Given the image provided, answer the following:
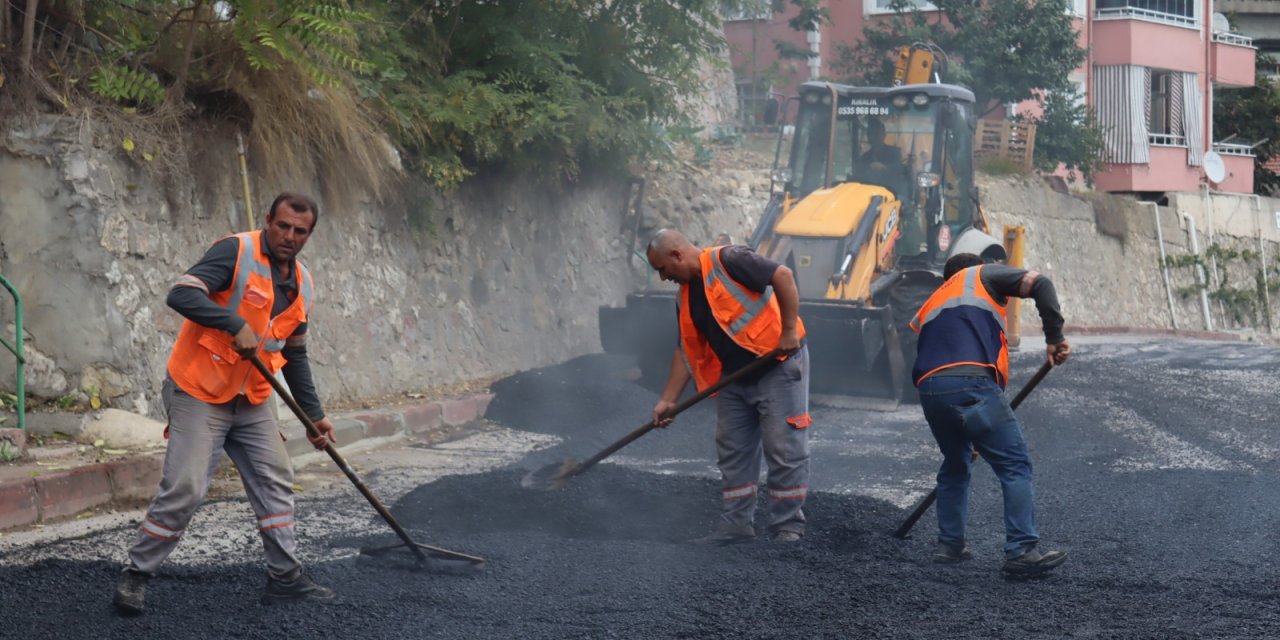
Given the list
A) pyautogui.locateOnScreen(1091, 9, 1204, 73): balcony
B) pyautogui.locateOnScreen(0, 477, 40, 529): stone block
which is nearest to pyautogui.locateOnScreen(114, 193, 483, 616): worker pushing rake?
pyautogui.locateOnScreen(0, 477, 40, 529): stone block

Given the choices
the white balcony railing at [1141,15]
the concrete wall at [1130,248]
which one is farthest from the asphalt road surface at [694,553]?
the white balcony railing at [1141,15]

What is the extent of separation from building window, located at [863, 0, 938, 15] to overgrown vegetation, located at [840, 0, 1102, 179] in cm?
7

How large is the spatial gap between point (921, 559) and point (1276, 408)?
6.43m

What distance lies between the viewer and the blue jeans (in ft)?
18.5

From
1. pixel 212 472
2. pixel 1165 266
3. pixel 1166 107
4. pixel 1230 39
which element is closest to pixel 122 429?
pixel 212 472

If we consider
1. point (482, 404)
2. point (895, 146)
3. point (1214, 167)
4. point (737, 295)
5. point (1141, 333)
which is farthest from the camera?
point (1214, 167)

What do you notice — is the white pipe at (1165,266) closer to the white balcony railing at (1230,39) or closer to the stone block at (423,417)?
the white balcony railing at (1230,39)

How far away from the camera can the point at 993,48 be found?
22.8m

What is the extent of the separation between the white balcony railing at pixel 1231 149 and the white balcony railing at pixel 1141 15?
2.79 m

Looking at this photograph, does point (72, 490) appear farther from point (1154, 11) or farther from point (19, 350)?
point (1154, 11)

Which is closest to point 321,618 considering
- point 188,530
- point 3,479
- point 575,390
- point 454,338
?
point 188,530

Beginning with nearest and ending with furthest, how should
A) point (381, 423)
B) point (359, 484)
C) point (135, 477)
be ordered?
point (359, 484)
point (135, 477)
point (381, 423)

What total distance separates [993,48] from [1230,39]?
1199cm

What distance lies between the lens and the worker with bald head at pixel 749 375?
623cm
